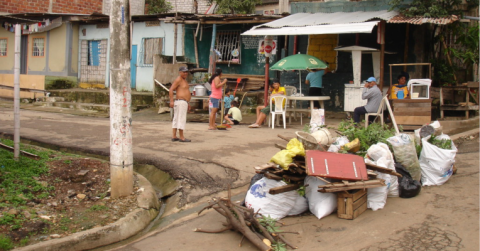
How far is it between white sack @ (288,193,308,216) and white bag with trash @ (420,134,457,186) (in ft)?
7.08

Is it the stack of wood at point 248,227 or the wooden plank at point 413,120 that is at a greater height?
the wooden plank at point 413,120

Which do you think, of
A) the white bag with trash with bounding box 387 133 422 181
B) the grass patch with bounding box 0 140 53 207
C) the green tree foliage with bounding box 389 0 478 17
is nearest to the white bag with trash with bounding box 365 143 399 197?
the white bag with trash with bounding box 387 133 422 181

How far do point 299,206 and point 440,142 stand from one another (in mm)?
2857

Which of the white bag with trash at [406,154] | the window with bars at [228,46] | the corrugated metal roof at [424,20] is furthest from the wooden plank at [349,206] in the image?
the window with bars at [228,46]

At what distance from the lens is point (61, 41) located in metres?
20.9

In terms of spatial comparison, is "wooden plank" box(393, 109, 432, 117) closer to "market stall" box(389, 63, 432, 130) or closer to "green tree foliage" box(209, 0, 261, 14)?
"market stall" box(389, 63, 432, 130)

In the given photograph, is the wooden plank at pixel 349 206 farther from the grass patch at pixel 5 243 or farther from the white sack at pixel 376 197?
the grass patch at pixel 5 243

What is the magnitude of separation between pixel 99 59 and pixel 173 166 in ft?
48.4

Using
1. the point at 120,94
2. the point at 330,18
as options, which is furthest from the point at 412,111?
the point at 120,94

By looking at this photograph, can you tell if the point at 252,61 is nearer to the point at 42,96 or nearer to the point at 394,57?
the point at 394,57

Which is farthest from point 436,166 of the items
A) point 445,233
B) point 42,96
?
point 42,96

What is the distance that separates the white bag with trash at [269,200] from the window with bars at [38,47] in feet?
62.7

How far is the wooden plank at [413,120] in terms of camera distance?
1001 centimetres

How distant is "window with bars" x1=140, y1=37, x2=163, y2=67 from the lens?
18.7 meters
